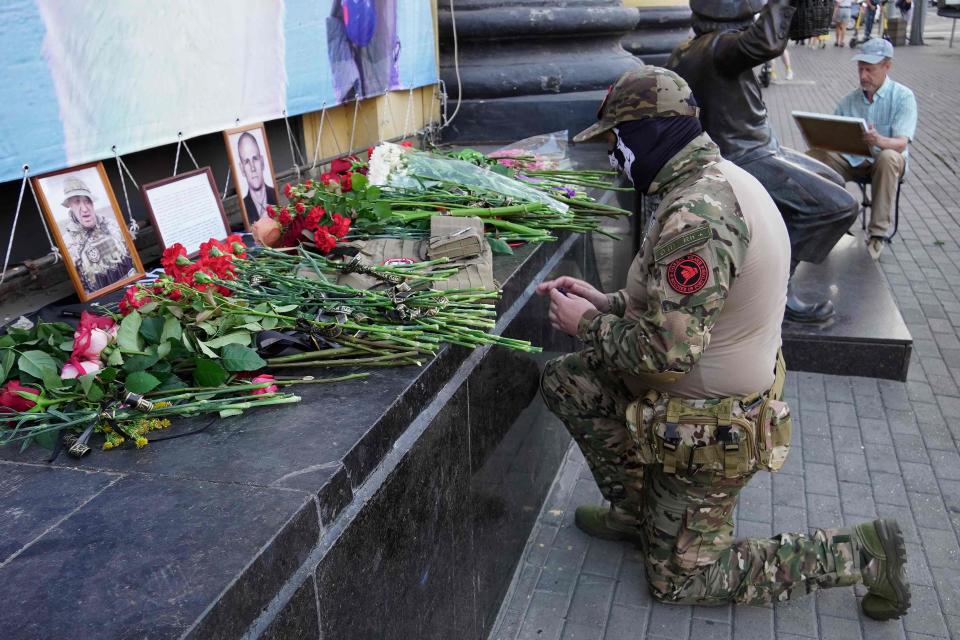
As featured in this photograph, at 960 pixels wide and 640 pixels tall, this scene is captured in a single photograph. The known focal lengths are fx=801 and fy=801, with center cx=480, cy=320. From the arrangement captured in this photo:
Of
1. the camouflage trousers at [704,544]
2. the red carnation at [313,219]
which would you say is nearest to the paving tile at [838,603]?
the camouflage trousers at [704,544]

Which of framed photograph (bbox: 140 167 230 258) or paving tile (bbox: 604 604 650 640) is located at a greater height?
framed photograph (bbox: 140 167 230 258)

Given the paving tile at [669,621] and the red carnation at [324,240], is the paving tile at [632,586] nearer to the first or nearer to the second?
the paving tile at [669,621]

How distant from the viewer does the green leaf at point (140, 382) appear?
191 centimetres

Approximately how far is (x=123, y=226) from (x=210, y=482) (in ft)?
5.21

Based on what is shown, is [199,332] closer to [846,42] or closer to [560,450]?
[560,450]

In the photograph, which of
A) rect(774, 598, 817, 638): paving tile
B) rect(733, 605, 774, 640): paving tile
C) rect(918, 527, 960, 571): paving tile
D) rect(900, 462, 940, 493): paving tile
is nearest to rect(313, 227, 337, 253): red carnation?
rect(733, 605, 774, 640): paving tile

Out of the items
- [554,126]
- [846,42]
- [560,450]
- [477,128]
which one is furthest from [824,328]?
[846,42]

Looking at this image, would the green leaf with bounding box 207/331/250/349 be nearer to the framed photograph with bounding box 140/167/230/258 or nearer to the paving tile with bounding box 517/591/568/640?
the framed photograph with bounding box 140/167/230/258

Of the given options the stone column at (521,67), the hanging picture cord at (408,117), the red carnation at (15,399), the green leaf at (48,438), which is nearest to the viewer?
the green leaf at (48,438)

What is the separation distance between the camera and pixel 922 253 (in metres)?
6.83

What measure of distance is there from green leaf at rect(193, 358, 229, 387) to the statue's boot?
12.2 ft

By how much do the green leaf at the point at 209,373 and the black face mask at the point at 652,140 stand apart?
1452mm

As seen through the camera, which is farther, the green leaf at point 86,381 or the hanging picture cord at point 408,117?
the hanging picture cord at point 408,117

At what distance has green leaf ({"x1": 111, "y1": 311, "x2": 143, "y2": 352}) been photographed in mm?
2023
